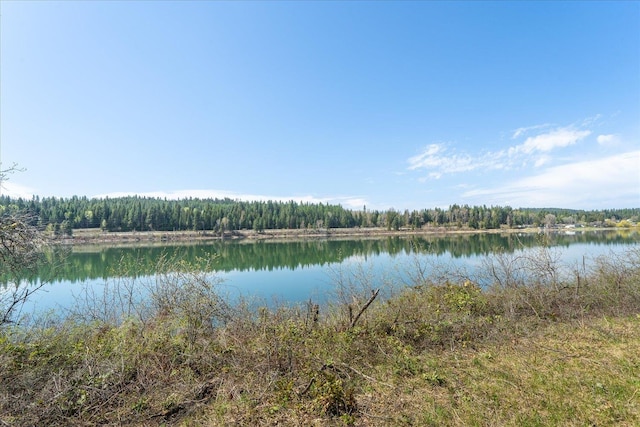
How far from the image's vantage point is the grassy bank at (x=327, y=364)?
4027 millimetres

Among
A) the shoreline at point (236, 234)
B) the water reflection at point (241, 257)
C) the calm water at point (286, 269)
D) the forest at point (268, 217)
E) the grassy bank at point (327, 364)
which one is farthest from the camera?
the forest at point (268, 217)

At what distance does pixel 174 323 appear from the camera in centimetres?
609

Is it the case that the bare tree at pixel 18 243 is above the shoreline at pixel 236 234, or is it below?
above

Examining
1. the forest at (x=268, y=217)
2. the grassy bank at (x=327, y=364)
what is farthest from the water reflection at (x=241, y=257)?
the forest at (x=268, y=217)

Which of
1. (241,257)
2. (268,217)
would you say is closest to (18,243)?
(241,257)

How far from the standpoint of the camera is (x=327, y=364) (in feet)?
16.7

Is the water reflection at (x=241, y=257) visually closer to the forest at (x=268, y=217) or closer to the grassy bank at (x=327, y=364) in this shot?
the grassy bank at (x=327, y=364)

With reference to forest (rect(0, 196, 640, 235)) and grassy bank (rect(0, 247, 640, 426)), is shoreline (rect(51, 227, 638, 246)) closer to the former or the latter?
forest (rect(0, 196, 640, 235))

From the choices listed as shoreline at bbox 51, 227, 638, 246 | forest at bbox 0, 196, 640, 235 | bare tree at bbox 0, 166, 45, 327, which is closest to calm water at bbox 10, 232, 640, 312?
bare tree at bbox 0, 166, 45, 327

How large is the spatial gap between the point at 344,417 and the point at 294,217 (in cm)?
10581

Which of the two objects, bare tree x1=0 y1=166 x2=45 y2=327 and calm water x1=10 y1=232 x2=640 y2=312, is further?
calm water x1=10 y1=232 x2=640 y2=312

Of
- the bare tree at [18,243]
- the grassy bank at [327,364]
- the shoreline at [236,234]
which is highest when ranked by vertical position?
the bare tree at [18,243]

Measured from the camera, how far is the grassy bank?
4.03 m

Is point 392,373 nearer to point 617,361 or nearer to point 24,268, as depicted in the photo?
point 617,361
